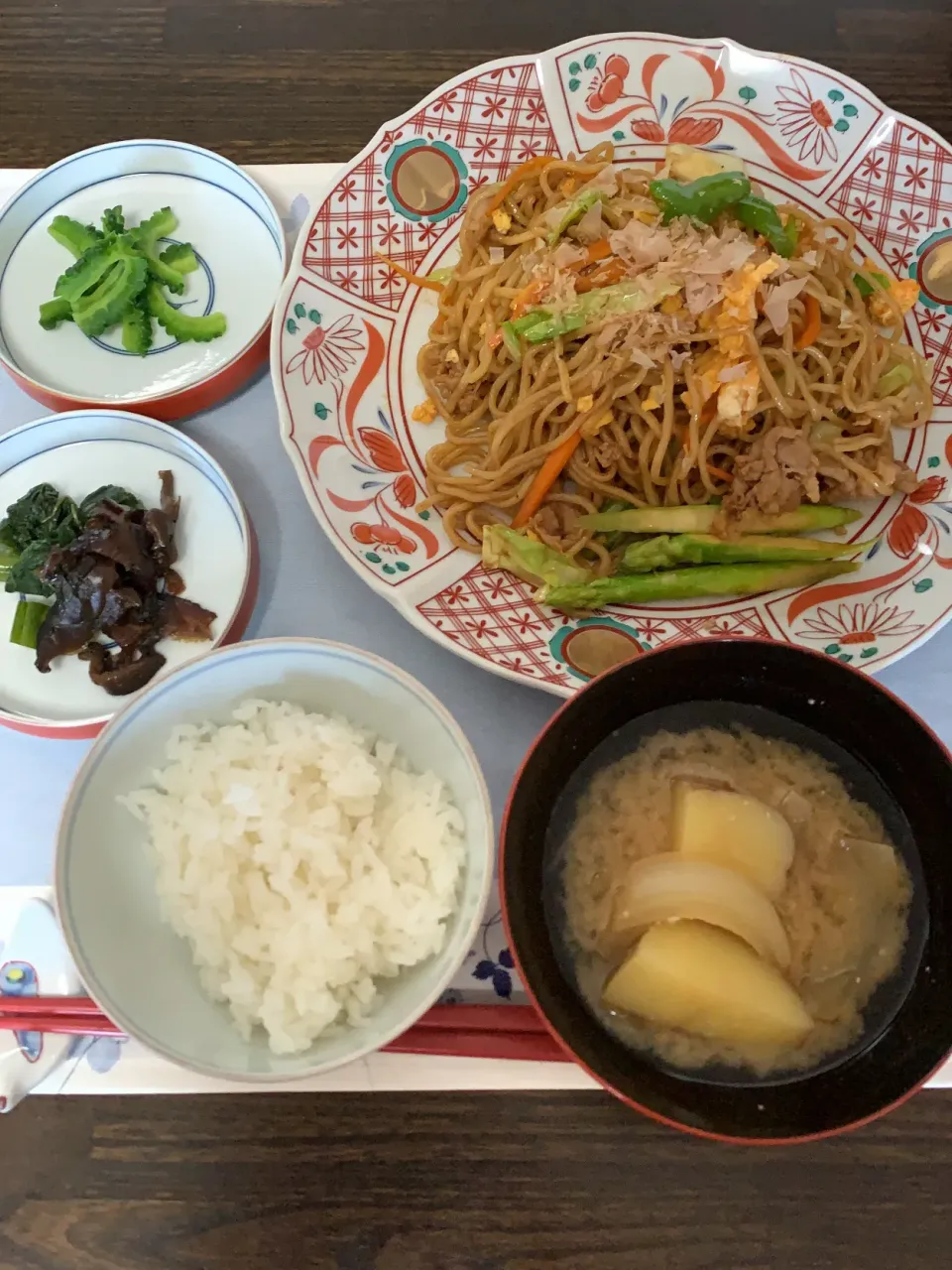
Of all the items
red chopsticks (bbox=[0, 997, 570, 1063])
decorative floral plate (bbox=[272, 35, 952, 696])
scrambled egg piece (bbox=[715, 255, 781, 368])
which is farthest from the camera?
scrambled egg piece (bbox=[715, 255, 781, 368])

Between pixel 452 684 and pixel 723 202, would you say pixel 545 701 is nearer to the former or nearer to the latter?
pixel 452 684

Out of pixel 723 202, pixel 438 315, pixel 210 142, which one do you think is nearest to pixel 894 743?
pixel 723 202

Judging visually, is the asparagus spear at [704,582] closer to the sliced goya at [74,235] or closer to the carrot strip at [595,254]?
the carrot strip at [595,254]

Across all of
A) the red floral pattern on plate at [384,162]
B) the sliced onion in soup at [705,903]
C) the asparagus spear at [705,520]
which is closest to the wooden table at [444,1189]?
the sliced onion in soup at [705,903]

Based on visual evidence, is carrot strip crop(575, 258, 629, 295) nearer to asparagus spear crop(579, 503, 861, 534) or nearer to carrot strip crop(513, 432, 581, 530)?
carrot strip crop(513, 432, 581, 530)

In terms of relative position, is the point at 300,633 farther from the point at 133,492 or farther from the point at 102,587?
the point at 133,492

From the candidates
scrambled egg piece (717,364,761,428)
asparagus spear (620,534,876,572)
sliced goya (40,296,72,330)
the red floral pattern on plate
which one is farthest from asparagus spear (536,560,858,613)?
sliced goya (40,296,72,330)

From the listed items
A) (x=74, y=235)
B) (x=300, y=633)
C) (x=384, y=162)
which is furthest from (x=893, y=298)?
(x=74, y=235)
